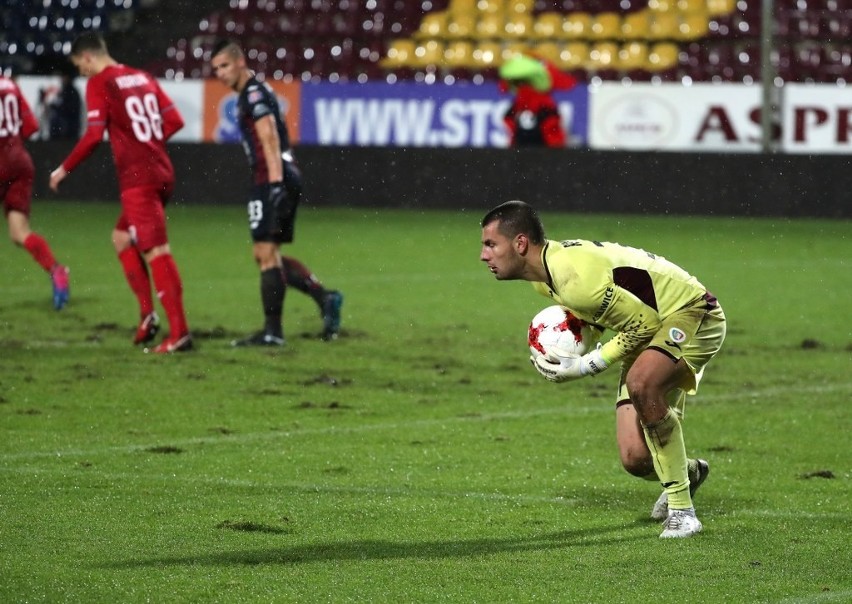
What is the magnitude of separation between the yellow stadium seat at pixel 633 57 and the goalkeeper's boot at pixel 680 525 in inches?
819

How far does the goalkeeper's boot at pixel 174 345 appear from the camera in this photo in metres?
11.0

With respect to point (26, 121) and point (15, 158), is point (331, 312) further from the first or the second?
point (26, 121)

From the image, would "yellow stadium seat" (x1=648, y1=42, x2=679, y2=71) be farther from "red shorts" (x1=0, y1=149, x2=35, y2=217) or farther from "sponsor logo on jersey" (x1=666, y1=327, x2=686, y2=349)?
"sponsor logo on jersey" (x1=666, y1=327, x2=686, y2=349)

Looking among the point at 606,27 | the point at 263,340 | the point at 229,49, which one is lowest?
the point at 263,340

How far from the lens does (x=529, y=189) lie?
869 inches

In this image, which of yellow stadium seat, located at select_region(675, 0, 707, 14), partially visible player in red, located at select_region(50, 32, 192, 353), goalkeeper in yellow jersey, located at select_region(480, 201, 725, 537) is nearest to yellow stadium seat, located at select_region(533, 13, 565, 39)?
yellow stadium seat, located at select_region(675, 0, 707, 14)

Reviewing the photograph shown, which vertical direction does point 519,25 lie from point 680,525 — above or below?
above

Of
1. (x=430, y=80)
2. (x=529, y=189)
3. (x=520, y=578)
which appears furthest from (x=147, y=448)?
(x=430, y=80)

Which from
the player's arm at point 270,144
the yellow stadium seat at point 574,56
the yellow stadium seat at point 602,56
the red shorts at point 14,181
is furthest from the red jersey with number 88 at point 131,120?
the yellow stadium seat at point 602,56

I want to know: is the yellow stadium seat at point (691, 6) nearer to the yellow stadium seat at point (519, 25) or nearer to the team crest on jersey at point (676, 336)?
the yellow stadium seat at point (519, 25)

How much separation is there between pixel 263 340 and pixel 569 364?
5813 mm

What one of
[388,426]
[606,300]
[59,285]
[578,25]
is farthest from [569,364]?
[578,25]

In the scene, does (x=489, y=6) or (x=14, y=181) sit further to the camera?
(x=489, y=6)

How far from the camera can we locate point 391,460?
7.56m
